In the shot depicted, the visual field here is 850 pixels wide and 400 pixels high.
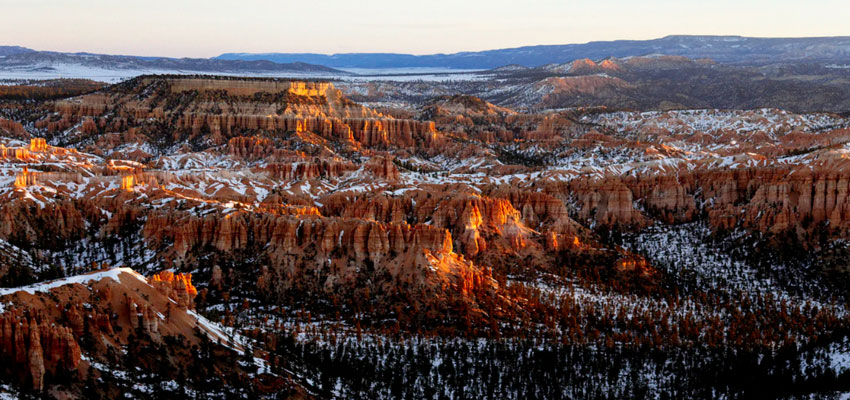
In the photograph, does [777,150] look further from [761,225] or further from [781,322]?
[781,322]

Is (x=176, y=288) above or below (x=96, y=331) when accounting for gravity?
below

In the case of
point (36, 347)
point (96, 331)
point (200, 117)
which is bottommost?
point (200, 117)

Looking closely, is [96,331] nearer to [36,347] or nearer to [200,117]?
[36,347]

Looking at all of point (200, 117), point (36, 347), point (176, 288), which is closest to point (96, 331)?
point (36, 347)

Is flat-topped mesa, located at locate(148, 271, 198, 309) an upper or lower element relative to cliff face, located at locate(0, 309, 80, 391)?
lower

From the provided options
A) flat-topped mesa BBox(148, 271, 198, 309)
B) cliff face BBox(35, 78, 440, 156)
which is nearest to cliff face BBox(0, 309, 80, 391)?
flat-topped mesa BBox(148, 271, 198, 309)

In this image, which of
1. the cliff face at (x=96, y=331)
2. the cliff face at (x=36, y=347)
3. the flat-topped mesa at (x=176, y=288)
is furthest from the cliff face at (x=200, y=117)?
the cliff face at (x=36, y=347)

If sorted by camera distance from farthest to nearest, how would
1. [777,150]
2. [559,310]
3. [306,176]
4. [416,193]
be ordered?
[777,150]
[306,176]
[416,193]
[559,310]

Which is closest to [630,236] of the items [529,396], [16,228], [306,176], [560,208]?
[560,208]

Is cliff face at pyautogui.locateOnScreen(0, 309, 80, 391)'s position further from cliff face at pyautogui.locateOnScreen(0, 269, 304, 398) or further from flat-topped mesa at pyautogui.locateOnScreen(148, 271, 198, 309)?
flat-topped mesa at pyautogui.locateOnScreen(148, 271, 198, 309)
